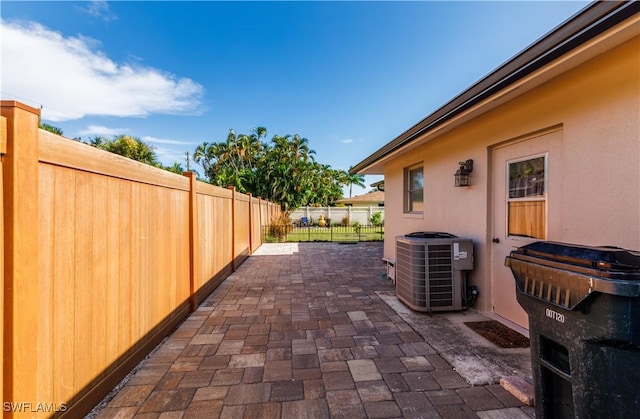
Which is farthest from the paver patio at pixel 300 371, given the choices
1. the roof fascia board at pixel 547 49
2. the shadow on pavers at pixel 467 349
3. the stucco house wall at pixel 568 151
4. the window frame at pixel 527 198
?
the roof fascia board at pixel 547 49

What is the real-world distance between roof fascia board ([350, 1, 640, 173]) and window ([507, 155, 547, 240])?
1.05 meters

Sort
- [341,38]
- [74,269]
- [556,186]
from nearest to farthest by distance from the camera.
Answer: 1. [74,269]
2. [556,186]
3. [341,38]

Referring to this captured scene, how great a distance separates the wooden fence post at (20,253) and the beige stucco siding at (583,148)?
13.2 feet

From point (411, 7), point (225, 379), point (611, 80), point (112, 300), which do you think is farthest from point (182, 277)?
point (411, 7)

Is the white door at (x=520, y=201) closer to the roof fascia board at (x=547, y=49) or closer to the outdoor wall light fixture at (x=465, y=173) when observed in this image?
the outdoor wall light fixture at (x=465, y=173)

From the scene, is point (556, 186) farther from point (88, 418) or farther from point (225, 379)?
point (88, 418)

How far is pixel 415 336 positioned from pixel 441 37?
24.8 feet

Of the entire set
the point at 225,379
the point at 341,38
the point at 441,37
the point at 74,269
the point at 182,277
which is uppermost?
the point at 341,38

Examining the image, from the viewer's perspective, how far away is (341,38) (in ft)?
31.7

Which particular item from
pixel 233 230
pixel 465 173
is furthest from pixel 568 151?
pixel 233 230

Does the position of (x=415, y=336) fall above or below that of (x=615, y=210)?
below

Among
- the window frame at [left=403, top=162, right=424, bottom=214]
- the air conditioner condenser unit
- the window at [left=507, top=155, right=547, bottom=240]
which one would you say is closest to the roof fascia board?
the window at [left=507, top=155, right=547, bottom=240]

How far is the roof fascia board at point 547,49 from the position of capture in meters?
1.70

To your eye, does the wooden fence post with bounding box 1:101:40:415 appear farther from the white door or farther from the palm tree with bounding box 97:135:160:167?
the palm tree with bounding box 97:135:160:167
